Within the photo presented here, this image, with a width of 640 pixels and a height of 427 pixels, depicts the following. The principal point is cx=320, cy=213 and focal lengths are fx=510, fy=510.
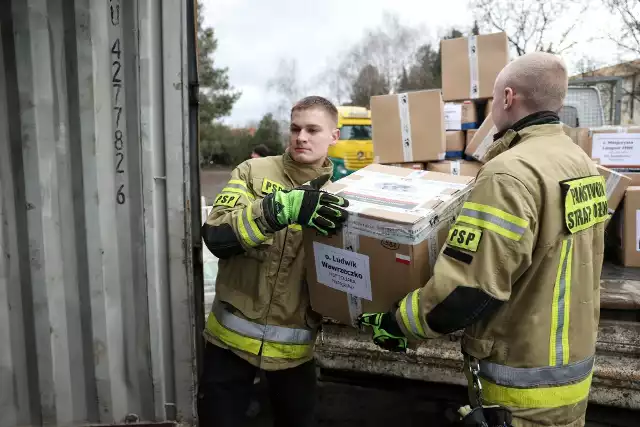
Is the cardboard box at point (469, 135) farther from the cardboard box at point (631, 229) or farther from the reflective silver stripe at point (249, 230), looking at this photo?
the reflective silver stripe at point (249, 230)

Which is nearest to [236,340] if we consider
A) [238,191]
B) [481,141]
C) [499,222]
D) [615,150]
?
[238,191]

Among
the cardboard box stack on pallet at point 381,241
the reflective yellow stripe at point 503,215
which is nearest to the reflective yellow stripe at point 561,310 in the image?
the reflective yellow stripe at point 503,215

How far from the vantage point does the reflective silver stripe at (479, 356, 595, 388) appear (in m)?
1.67

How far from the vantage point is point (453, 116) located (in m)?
4.73

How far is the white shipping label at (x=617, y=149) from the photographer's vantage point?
3854 mm

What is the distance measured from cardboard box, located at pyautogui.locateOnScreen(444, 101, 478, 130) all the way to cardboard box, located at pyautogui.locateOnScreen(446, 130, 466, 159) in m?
A: 0.07

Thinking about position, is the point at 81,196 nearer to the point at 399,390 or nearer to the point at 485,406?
the point at 485,406

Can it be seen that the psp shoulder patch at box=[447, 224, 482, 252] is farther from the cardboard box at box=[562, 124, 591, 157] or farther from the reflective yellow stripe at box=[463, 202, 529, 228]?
the cardboard box at box=[562, 124, 591, 157]

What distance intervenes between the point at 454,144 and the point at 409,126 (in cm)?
64

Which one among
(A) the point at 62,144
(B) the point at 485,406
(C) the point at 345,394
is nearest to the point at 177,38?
(A) the point at 62,144

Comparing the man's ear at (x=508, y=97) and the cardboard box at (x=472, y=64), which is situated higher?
the cardboard box at (x=472, y=64)

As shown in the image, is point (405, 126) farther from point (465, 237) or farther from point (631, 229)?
point (465, 237)

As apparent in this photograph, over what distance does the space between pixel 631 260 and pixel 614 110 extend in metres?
3.90

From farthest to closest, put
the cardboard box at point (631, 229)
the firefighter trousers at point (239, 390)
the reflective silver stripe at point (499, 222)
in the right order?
the cardboard box at point (631, 229), the firefighter trousers at point (239, 390), the reflective silver stripe at point (499, 222)
